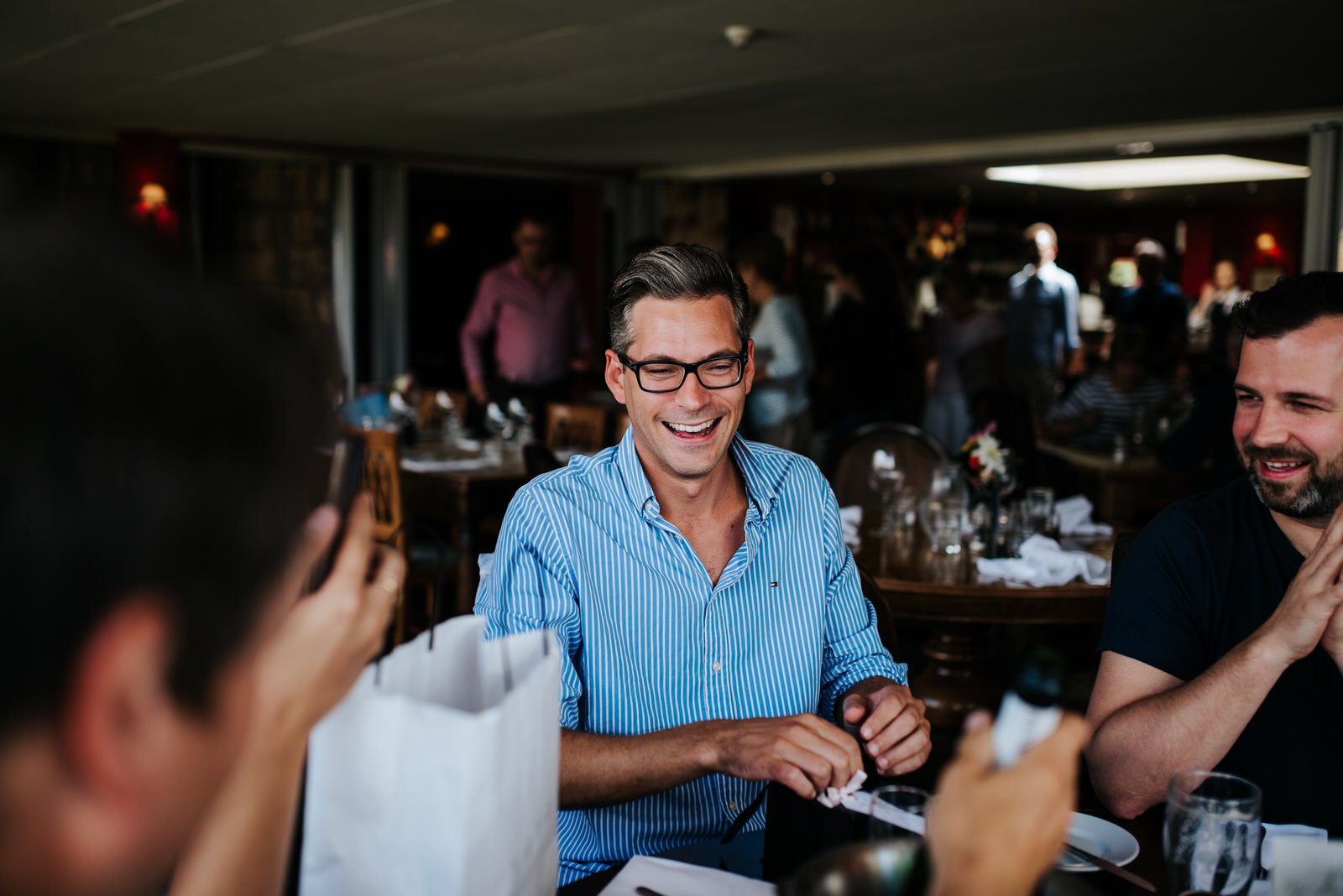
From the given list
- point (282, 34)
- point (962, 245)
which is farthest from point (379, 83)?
point (962, 245)

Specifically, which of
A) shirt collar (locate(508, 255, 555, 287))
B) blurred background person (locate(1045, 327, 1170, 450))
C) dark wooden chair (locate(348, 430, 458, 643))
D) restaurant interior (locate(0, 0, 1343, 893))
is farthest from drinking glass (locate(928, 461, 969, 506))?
shirt collar (locate(508, 255, 555, 287))

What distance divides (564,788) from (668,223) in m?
9.36

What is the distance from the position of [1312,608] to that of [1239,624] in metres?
0.24

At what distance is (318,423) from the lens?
0.56 m

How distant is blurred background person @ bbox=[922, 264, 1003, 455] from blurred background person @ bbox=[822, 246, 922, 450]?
3.44 ft

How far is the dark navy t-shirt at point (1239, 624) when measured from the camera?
144cm

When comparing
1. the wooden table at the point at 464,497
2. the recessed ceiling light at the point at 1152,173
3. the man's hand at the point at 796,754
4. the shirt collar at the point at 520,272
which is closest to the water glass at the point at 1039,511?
the wooden table at the point at 464,497

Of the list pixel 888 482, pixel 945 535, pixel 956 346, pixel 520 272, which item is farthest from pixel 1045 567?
pixel 520 272

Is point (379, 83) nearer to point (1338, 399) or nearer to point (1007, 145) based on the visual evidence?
point (1007, 145)

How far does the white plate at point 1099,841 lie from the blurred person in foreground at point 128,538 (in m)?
0.92

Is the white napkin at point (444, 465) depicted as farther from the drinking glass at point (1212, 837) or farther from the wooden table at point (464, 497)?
the drinking glass at point (1212, 837)

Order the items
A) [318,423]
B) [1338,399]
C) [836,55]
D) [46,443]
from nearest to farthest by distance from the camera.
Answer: [46,443] → [318,423] → [1338,399] → [836,55]

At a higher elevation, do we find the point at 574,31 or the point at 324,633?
the point at 574,31

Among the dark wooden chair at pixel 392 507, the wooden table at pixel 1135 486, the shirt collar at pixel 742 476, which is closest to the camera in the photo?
the shirt collar at pixel 742 476
